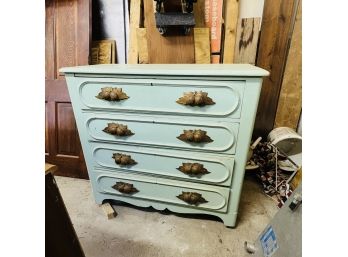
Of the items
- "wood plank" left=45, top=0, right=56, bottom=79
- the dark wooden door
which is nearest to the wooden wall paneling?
the dark wooden door

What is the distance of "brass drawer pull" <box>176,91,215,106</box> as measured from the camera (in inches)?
38.2

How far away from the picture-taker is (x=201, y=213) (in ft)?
4.30

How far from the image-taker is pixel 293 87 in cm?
164

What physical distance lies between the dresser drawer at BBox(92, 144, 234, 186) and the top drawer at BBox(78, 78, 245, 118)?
0.25 meters

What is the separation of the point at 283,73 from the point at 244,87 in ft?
3.01

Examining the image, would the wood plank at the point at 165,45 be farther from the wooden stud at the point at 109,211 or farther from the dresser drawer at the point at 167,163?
the wooden stud at the point at 109,211

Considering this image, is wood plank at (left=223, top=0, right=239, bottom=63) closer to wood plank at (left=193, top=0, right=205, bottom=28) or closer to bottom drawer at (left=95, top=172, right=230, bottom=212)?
wood plank at (left=193, top=0, right=205, bottom=28)

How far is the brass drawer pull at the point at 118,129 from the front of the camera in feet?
3.79

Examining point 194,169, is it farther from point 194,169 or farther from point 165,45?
point 165,45

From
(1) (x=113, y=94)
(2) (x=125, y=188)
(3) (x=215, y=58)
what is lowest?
(2) (x=125, y=188)

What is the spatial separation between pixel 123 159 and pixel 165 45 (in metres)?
0.89

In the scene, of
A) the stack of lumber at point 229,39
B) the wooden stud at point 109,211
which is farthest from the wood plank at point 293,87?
the wooden stud at point 109,211

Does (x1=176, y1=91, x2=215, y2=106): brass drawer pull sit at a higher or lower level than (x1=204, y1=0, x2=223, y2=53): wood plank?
lower

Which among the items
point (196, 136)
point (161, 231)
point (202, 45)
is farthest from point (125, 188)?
point (202, 45)
